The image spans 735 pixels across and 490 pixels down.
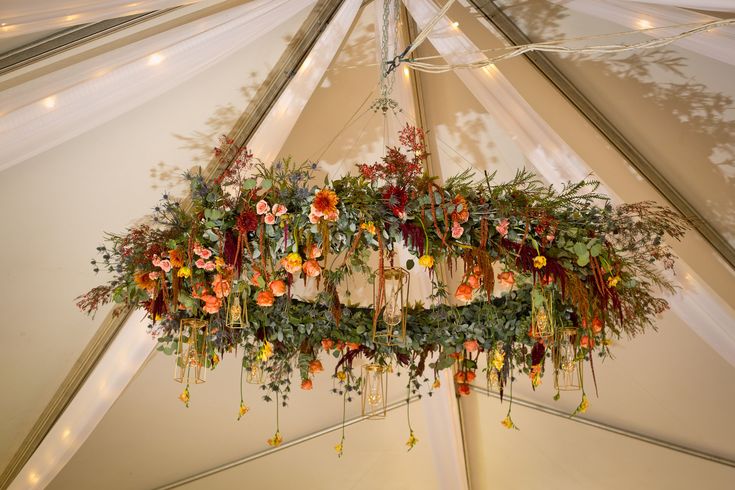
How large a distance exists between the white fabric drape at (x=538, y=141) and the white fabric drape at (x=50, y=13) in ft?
5.81

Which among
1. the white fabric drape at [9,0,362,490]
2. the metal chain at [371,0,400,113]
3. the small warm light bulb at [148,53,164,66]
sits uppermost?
the metal chain at [371,0,400,113]

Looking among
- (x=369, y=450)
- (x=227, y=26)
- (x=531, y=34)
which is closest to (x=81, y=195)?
(x=227, y=26)

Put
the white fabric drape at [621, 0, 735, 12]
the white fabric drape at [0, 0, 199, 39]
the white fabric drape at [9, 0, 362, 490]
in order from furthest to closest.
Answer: the white fabric drape at [9, 0, 362, 490], the white fabric drape at [0, 0, 199, 39], the white fabric drape at [621, 0, 735, 12]

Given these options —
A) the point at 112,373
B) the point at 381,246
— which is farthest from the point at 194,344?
the point at 112,373

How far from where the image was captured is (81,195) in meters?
4.05

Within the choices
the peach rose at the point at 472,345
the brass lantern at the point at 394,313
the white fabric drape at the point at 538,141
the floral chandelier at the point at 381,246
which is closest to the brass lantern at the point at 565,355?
the floral chandelier at the point at 381,246

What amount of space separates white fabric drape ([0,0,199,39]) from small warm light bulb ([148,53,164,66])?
1.49 feet

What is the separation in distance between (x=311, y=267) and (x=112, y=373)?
223 cm

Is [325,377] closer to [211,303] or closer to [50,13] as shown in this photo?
[211,303]

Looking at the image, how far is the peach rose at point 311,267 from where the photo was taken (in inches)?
122

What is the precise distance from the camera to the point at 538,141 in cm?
416

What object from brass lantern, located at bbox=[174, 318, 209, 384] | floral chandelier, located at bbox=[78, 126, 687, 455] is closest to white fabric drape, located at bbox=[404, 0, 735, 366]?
floral chandelier, located at bbox=[78, 126, 687, 455]

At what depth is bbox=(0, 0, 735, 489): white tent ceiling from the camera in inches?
151

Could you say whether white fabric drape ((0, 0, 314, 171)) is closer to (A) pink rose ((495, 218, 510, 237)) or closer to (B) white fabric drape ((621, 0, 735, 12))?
(A) pink rose ((495, 218, 510, 237))
